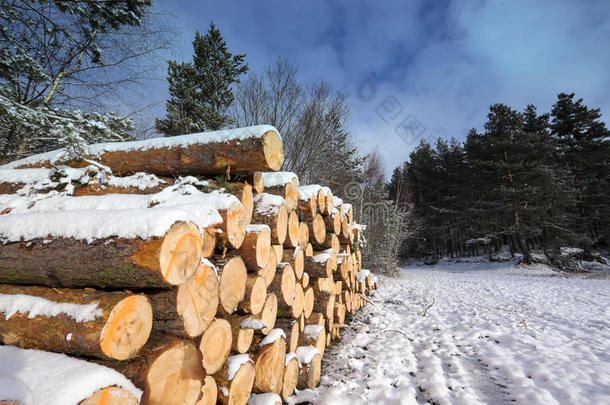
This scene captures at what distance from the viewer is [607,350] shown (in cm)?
297

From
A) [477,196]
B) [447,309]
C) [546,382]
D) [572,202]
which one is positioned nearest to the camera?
[546,382]

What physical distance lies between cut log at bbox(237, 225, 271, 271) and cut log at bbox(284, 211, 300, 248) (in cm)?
62

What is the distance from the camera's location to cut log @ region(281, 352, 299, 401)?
240cm

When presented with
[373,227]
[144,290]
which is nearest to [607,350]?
[144,290]

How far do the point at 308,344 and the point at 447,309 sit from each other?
3727 mm

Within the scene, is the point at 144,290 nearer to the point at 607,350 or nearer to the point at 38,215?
the point at 38,215

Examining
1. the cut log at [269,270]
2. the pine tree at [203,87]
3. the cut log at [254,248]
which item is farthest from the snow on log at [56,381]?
the pine tree at [203,87]

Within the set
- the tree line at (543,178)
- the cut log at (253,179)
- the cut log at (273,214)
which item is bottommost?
the cut log at (273,214)

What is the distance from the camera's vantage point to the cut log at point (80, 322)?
47.4 inches


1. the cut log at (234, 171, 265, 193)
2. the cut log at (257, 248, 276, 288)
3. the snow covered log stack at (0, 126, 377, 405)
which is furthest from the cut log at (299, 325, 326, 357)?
the cut log at (234, 171, 265, 193)

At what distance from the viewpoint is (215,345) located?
70.8 inches

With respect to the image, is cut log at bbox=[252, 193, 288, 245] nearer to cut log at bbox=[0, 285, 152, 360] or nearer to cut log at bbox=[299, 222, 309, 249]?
cut log at bbox=[299, 222, 309, 249]

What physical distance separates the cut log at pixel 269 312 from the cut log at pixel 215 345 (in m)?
0.40

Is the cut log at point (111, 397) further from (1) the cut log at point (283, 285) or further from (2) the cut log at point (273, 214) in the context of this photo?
(2) the cut log at point (273, 214)
